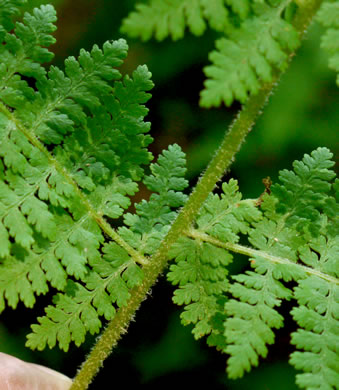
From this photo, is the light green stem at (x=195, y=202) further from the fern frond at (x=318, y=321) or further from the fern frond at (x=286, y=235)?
the fern frond at (x=318, y=321)

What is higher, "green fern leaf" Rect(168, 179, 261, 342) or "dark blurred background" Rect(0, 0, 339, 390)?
"green fern leaf" Rect(168, 179, 261, 342)

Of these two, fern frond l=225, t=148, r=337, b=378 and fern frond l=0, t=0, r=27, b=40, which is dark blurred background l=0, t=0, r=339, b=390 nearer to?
fern frond l=225, t=148, r=337, b=378

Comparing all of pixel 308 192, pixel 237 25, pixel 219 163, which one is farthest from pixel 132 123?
pixel 308 192

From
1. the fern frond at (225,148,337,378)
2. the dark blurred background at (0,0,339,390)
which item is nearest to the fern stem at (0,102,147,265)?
the fern frond at (225,148,337,378)

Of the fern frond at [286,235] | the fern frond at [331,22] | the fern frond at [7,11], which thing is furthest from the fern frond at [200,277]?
the fern frond at [7,11]

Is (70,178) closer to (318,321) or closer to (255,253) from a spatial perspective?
(255,253)

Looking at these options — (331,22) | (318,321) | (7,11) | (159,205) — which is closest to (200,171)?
(159,205)

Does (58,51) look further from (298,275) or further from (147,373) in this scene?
(298,275)
